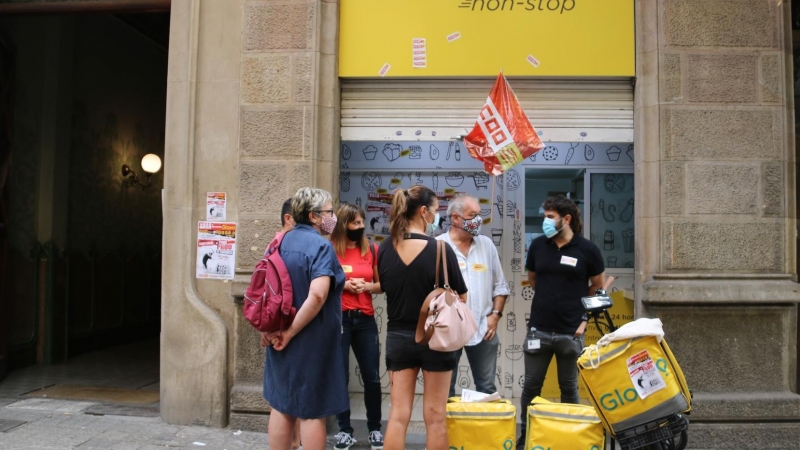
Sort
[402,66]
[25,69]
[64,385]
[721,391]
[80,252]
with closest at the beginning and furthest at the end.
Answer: [721,391] < [402,66] < [64,385] < [25,69] < [80,252]

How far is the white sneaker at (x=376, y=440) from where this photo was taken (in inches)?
207

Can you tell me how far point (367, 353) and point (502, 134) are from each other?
2.11 meters

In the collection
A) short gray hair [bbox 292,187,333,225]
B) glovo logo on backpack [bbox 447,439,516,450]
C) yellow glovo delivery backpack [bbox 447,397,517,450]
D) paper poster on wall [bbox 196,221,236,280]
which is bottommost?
glovo logo on backpack [bbox 447,439,516,450]

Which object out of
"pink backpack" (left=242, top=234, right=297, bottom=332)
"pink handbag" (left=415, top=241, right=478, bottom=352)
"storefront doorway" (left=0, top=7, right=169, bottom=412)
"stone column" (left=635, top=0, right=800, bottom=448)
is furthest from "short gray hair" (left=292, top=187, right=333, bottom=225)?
"storefront doorway" (left=0, top=7, right=169, bottom=412)

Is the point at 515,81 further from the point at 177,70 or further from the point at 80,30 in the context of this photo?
the point at 80,30

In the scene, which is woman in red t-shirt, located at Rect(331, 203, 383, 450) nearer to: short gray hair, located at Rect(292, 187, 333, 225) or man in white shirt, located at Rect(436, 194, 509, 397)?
man in white shirt, located at Rect(436, 194, 509, 397)

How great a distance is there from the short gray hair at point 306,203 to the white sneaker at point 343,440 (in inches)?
78.0

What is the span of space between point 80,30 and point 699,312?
29.2 feet

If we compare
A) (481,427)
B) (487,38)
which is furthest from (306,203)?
(487,38)

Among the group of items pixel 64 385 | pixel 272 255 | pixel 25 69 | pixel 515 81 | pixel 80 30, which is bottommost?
pixel 64 385

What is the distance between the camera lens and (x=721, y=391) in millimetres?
5555

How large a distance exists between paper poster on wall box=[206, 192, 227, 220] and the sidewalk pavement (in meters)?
1.85

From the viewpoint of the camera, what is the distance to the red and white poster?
18.3ft

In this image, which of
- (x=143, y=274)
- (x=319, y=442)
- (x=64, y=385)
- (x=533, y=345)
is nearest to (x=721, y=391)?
(x=533, y=345)
